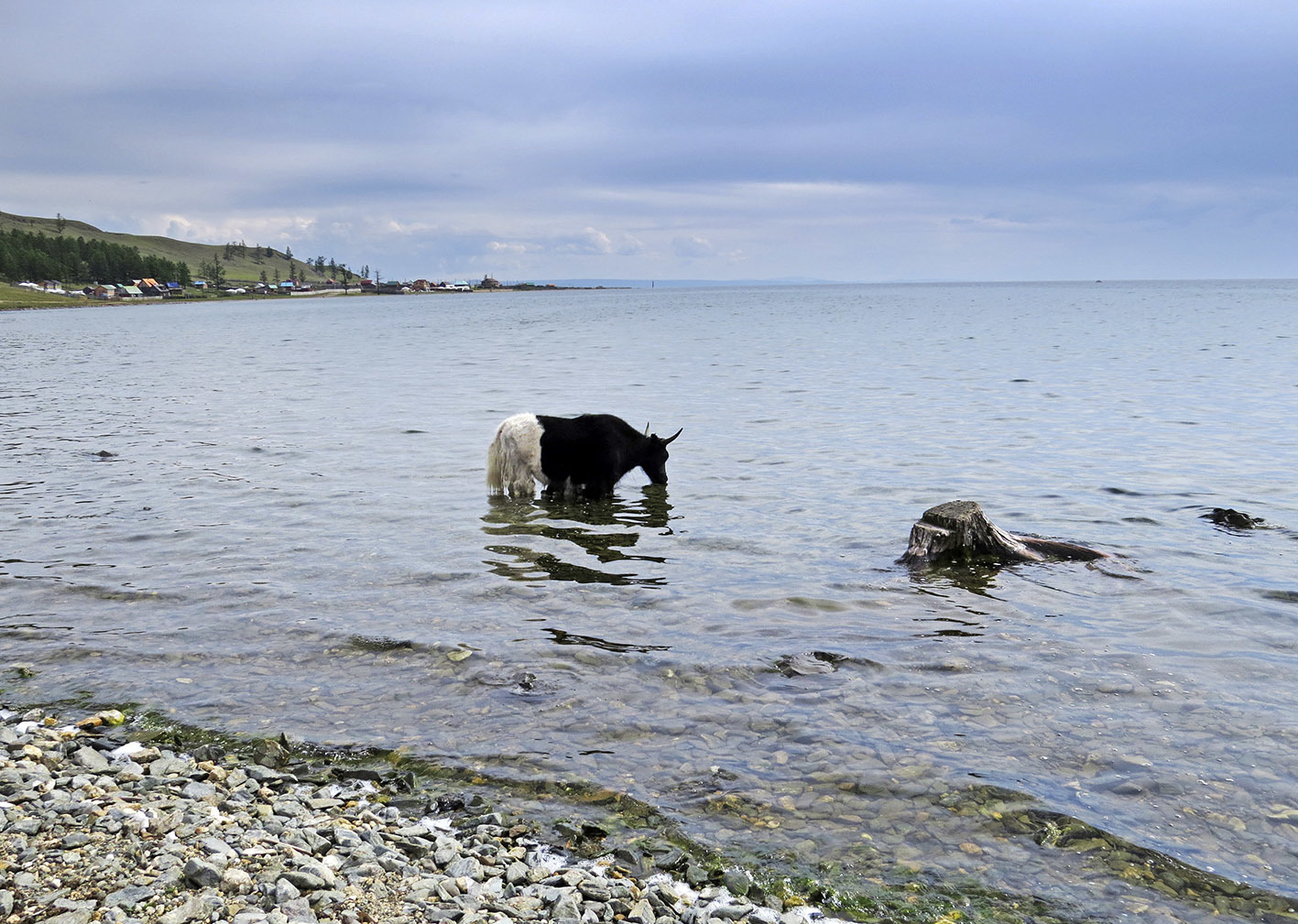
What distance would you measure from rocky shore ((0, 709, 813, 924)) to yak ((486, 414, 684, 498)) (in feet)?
35.4

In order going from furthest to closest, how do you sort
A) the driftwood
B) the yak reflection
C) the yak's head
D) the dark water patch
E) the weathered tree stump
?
the yak's head
the weathered tree stump
the yak reflection
the driftwood
the dark water patch

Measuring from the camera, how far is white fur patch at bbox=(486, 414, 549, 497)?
1797 centimetres

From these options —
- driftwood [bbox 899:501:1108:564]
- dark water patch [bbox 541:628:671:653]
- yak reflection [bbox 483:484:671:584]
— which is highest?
driftwood [bbox 899:501:1108:564]

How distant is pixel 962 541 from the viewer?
44.0 feet

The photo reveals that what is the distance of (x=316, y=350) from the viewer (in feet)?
228

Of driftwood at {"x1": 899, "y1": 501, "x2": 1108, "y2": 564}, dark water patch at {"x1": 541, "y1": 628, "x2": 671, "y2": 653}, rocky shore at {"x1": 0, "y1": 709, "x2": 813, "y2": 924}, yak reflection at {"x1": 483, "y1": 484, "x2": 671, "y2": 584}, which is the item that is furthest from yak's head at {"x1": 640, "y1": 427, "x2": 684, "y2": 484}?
rocky shore at {"x1": 0, "y1": 709, "x2": 813, "y2": 924}

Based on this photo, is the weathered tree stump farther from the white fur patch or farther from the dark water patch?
the white fur patch

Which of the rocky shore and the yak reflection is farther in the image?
the yak reflection

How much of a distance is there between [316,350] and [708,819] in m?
68.0

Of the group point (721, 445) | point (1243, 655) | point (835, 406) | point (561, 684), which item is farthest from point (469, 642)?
point (835, 406)

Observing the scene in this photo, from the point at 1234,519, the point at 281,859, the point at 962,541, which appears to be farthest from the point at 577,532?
the point at 1234,519

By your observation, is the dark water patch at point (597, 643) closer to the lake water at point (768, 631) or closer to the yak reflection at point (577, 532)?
the lake water at point (768, 631)

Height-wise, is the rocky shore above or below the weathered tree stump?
below

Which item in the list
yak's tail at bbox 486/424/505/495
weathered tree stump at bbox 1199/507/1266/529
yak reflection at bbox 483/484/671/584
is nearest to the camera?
yak reflection at bbox 483/484/671/584
